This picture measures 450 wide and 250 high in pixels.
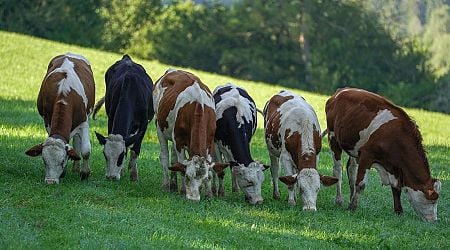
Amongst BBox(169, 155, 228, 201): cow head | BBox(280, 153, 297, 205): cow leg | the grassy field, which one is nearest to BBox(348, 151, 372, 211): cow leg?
the grassy field

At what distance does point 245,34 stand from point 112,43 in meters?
11.1

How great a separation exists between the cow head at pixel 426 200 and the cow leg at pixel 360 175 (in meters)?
0.74

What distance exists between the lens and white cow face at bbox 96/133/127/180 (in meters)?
14.7

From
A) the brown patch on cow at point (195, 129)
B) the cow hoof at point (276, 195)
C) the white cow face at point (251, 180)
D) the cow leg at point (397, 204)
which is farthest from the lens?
the cow hoof at point (276, 195)

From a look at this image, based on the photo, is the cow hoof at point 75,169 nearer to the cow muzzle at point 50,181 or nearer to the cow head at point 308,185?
the cow muzzle at point 50,181

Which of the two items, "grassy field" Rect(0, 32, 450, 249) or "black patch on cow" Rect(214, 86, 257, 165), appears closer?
"grassy field" Rect(0, 32, 450, 249)

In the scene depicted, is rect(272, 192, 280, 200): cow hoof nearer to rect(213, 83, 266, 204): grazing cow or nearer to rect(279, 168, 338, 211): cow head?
rect(213, 83, 266, 204): grazing cow

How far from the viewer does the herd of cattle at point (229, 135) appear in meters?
13.7

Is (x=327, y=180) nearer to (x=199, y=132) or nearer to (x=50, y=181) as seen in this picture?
(x=199, y=132)

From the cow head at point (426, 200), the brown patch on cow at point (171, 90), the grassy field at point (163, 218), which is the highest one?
the brown patch on cow at point (171, 90)

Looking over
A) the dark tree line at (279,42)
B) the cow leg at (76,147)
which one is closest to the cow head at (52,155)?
the cow leg at (76,147)

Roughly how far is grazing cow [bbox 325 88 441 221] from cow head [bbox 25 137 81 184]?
4.74 metres

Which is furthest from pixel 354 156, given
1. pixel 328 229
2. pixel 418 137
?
pixel 328 229

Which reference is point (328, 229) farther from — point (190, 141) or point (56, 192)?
point (56, 192)
